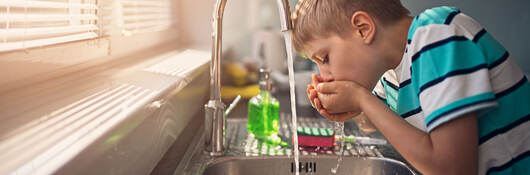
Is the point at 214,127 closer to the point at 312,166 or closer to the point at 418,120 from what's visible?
the point at 312,166

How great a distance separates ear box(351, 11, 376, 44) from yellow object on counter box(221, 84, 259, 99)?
104 centimetres

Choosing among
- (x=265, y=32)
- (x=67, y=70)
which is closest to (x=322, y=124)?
(x=67, y=70)

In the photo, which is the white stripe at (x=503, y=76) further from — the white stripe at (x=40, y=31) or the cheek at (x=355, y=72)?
the white stripe at (x=40, y=31)

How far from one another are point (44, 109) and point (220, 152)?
40 centimetres

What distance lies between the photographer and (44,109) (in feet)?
2.18

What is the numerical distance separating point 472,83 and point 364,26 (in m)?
0.22

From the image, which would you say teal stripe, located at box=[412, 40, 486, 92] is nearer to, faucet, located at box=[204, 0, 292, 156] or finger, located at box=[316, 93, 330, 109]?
finger, located at box=[316, 93, 330, 109]

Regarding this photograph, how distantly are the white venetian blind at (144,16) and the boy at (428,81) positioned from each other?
610mm

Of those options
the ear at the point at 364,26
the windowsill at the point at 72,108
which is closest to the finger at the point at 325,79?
the ear at the point at 364,26

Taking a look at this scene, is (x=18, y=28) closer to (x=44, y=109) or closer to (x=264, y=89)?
(x=44, y=109)

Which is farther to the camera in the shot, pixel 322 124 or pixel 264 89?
pixel 322 124

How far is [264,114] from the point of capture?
1135mm

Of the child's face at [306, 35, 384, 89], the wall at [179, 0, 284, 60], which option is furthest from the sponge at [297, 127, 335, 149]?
the wall at [179, 0, 284, 60]

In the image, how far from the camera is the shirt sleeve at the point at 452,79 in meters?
0.58
